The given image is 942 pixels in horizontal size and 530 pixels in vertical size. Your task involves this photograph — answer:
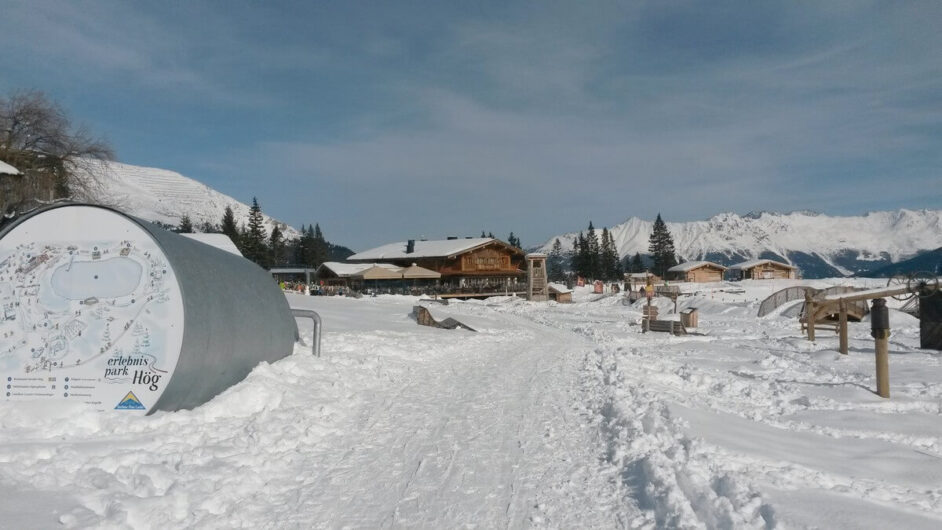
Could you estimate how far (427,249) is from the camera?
228 feet

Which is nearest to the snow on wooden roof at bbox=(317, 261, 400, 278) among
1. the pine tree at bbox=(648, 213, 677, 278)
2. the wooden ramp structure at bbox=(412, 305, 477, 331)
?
the wooden ramp structure at bbox=(412, 305, 477, 331)

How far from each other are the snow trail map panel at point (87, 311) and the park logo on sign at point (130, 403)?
1 centimetres

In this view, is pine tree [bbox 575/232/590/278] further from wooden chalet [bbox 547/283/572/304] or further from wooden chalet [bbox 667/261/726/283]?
wooden chalet [bbox 547/283/572/304]

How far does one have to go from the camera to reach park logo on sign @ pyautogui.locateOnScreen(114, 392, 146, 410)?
7301 mm

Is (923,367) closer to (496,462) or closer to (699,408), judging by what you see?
(699,408)

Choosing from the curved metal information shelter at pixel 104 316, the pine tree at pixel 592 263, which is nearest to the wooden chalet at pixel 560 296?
the curved metal information shelter at pixel 104 316

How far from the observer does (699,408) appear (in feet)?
28.8

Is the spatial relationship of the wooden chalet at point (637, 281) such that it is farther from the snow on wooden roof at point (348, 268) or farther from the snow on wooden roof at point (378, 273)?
the snow on wooden roof at point (348, 268)

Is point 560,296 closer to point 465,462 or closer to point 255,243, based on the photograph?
point 465,462

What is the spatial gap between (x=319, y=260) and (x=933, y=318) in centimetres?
10227

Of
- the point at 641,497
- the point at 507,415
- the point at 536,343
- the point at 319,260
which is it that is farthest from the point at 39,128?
the point at 319,260

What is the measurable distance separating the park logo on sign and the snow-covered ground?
0.82 feet

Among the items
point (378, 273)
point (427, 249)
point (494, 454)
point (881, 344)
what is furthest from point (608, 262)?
point (494, 454)

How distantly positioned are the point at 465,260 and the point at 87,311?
5895 cm
